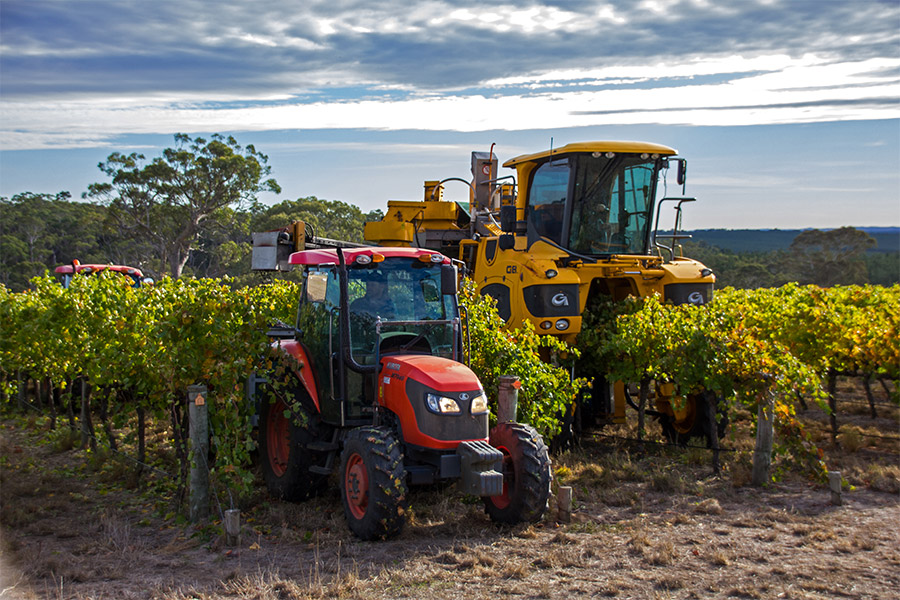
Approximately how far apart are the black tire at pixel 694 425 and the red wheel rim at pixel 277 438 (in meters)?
4.91

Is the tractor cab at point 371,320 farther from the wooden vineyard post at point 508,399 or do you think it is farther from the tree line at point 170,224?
the tree line at point 170,224

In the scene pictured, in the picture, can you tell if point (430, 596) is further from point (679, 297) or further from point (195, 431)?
point (679, 297)

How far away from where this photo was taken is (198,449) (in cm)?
704

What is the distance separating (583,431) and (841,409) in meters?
5.12

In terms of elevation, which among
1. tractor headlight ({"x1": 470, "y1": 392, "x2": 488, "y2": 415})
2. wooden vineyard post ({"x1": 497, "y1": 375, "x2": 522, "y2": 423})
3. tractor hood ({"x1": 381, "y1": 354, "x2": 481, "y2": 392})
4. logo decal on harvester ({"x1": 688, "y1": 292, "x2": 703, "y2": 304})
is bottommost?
wooden vineyard post ({"x1": 497, "y1": 375, "x2": 522, "y2": 423})

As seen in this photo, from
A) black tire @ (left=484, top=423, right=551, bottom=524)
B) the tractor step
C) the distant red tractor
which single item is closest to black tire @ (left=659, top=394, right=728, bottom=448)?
black tire @ (left=484, top=423, right=551, bottom=524)

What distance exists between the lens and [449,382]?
20.4 feet

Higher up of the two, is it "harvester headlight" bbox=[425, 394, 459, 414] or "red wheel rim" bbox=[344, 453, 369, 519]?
"harvester headlight" bbox=[425, 394, 459, 414]

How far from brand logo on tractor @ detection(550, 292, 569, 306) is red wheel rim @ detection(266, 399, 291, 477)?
12.1ft

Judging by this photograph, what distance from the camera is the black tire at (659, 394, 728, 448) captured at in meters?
9.97

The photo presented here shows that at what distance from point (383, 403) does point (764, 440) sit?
424 cm

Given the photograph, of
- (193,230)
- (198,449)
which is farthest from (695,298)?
(193,230)

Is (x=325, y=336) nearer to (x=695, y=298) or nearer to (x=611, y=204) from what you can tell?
(x=611, y=204)

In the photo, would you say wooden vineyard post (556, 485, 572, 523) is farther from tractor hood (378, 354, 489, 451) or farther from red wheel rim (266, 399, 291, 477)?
red wheel rim (266, 399, 291, 477)
